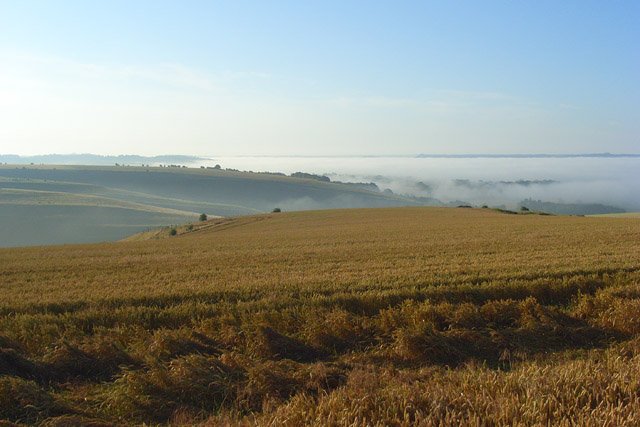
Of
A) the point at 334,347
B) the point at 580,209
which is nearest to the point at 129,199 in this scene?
the point at 334,347

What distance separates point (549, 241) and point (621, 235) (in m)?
5.19

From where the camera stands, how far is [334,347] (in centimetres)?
681

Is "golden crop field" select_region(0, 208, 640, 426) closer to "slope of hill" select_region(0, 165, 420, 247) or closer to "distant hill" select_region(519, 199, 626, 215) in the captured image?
"slope of hill" select_region(0, 165, 420, 247)

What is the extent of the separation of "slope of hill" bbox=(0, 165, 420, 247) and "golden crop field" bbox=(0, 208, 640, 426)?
78348 millimetres

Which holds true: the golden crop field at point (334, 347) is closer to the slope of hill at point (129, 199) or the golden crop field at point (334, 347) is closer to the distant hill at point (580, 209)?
the slope of hill at point (129, 199)

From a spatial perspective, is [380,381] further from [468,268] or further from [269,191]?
[269,191]

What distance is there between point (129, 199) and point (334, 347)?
147m

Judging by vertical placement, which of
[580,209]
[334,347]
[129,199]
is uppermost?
[580,209]

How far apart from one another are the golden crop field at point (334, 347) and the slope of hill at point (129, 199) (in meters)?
78.3

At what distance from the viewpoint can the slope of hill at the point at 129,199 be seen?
83.9m

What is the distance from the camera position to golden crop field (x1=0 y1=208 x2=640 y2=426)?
443cm

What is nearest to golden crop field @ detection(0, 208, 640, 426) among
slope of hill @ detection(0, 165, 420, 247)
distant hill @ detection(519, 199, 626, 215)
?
slope of hill @ detection(0, 165, 420, 247)

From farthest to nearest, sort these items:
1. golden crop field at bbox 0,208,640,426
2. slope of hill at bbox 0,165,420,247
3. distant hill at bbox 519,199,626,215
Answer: distant hill at bbox 519,199,626,215 < slope of hill at bbox 0,165,420,247 < golden crop field at bbox 0,208,640,426

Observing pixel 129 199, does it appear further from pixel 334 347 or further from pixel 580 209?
pixel 580 209
